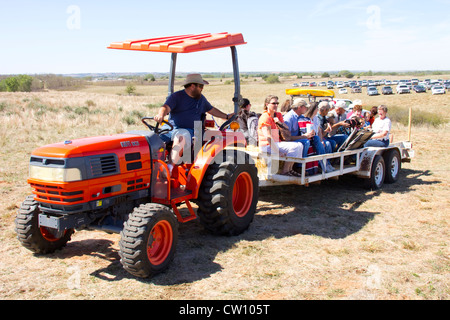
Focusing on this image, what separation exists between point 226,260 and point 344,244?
1667mm

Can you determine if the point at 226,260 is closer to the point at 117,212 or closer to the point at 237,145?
the point at 117,212

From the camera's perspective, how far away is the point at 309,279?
428cm

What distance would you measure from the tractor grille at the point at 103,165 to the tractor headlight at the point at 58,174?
183 mm

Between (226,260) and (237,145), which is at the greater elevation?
(237,145)

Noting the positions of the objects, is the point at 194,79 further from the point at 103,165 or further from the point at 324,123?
Answer: the point at 324,123

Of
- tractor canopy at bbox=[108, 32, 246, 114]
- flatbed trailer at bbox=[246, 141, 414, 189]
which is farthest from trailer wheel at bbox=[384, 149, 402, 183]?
tractor canopy at bbox=[108, 32, 246, 114]

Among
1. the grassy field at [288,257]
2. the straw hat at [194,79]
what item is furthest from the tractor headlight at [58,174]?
the straw hat at [194,79]

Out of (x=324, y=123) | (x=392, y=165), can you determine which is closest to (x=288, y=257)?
(x=324, y=123)

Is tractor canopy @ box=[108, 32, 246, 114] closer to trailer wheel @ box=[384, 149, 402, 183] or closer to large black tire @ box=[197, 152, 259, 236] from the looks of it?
large black tire @ box=[197, 152, 259, 236]

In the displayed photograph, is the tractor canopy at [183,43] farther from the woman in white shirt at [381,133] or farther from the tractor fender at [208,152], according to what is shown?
the woman in white shirt at [381,133]

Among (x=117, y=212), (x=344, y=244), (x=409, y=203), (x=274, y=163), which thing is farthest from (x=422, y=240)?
(x=117, y=212)

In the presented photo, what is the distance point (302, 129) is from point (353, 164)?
1.61 m

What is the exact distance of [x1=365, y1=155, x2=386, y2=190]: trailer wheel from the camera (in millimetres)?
8125
